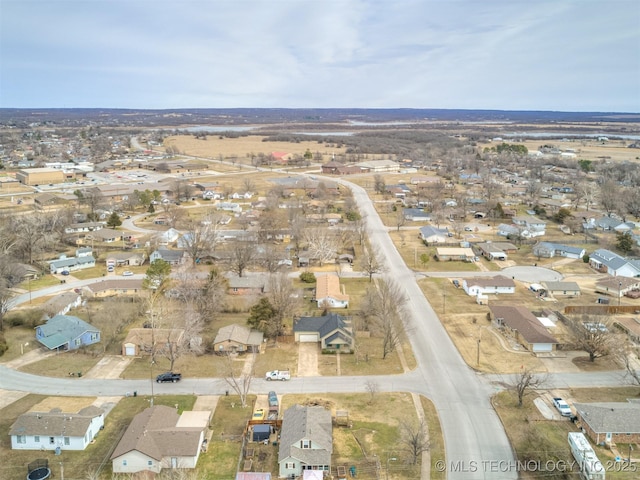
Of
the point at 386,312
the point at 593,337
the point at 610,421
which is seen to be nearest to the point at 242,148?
the point at 386,312

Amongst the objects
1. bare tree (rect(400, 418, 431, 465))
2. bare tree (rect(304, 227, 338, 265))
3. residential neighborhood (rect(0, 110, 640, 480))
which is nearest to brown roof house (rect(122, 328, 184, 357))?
residential neighborhood (rect(0, 110, 640, 480))

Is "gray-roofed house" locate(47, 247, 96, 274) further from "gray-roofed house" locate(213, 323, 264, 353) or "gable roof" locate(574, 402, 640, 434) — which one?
"gable roof" locate(574, 402, 640, 434)

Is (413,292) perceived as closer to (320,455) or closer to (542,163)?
(320,455)

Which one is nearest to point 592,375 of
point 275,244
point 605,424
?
point 605,424

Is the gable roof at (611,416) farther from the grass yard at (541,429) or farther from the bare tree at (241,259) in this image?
the bare tree at (241,259)

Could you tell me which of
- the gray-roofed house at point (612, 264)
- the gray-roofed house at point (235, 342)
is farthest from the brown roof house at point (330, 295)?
the gray-roofed house at point (612, 264)
